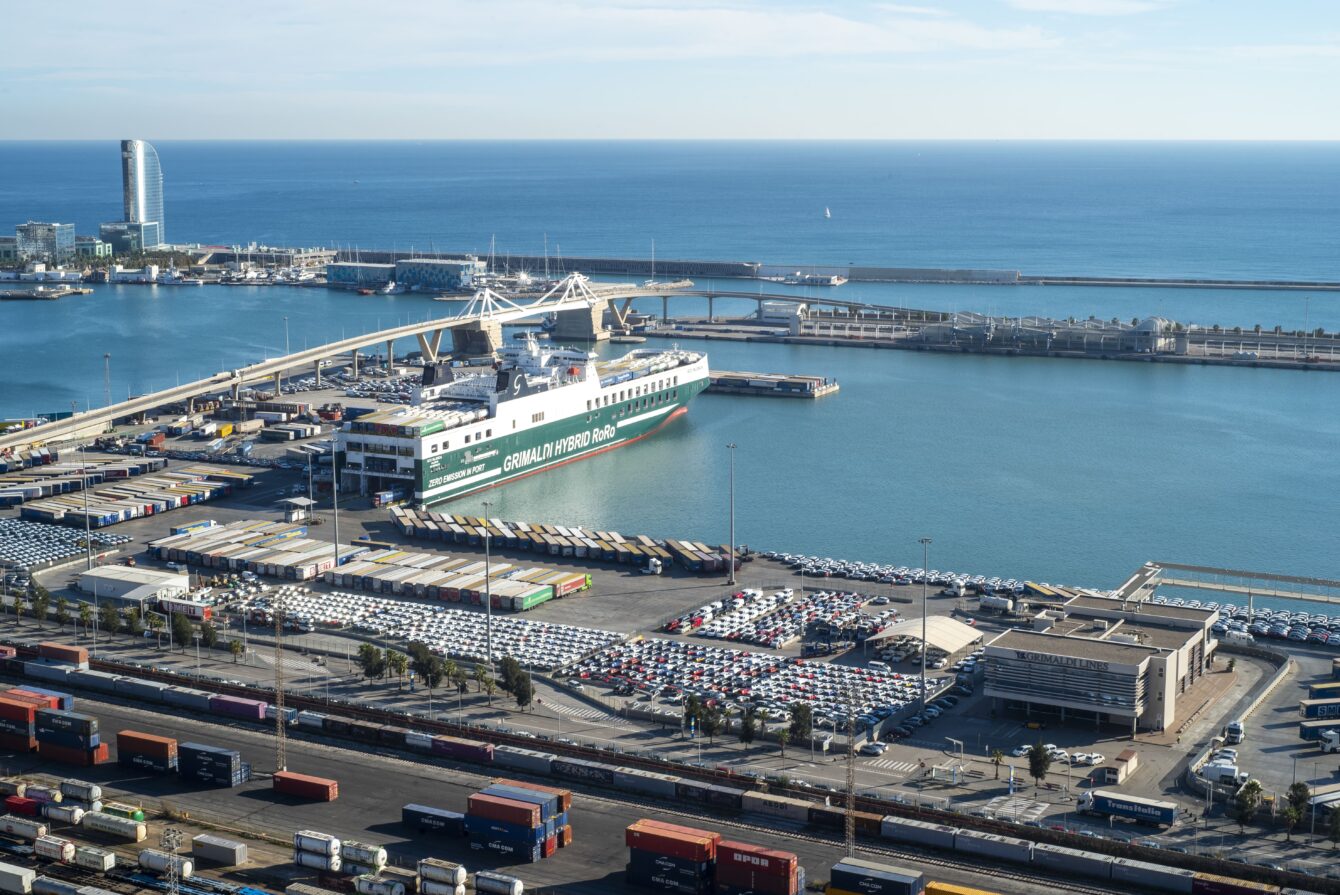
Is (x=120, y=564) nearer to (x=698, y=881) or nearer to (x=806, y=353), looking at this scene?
(x=698, y=881)

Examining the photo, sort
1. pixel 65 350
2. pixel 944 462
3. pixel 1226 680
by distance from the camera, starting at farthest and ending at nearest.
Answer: pixel 65 350 → pixel 944 462 → pixel 1226 680

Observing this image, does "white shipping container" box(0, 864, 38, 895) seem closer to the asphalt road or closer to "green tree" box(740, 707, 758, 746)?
the asphalt road

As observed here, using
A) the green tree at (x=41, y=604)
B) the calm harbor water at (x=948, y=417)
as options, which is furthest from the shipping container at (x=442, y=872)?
the calm harbor water at (x=948, y=417)

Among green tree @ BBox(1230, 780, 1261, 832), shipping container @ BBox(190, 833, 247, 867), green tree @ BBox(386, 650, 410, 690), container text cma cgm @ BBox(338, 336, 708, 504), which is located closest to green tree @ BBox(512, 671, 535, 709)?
green tree @ BBox(386, 650, 410, 690)

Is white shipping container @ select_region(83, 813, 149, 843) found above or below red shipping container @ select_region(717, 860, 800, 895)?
below

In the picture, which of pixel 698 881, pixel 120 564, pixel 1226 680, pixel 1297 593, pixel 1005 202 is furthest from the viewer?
pixel 1005 202

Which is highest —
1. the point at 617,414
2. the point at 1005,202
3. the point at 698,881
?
the point at 1005,202

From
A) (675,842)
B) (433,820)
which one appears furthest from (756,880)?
(433,820)

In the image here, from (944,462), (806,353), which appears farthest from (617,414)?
(806,353)
